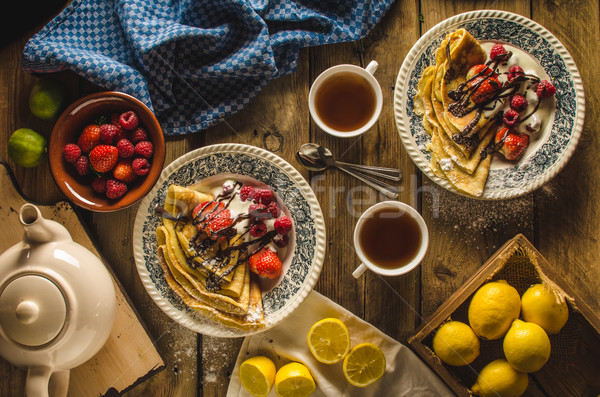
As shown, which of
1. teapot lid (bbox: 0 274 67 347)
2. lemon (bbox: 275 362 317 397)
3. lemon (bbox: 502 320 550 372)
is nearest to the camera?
teapot lid (bbox: 0 274 67 347)

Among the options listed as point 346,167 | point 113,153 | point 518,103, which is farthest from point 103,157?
point 518,103

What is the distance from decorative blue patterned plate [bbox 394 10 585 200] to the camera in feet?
5.03

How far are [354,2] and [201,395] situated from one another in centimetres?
168

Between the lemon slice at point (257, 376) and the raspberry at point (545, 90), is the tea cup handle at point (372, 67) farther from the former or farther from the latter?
the lemon slice at point (257, 376)

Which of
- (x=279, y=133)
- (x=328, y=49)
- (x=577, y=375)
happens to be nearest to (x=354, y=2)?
(x=328, y=49)

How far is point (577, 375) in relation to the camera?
1.57m

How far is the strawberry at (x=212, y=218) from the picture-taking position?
146cm

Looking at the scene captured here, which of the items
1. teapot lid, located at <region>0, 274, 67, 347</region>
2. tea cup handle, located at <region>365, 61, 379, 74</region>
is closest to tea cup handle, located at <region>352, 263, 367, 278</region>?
tea cup handle, located at <region>365, 61, 379, 74</region>

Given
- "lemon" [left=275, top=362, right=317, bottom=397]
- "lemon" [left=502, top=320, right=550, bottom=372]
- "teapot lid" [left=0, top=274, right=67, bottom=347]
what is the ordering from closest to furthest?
"teapot lid" [left=0, top=274, right=67, bottom=347] < "lemon" [left=502, top=320, right=550, bottom=372] < "lemon" [left=275, top=362, right=317, bottom=397]

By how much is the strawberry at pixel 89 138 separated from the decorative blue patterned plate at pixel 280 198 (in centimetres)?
26

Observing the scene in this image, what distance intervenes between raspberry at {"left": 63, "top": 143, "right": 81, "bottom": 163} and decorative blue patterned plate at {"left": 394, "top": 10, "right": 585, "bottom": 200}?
1.14 m

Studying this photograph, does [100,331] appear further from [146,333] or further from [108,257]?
[108,257]

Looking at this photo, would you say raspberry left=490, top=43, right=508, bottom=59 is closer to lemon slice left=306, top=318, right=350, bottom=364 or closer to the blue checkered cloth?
the blue checkered cloth

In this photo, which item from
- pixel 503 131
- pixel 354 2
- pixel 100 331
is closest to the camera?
pixel 100 331
